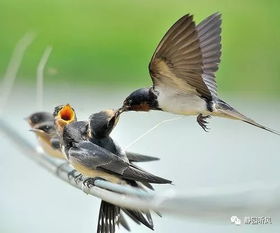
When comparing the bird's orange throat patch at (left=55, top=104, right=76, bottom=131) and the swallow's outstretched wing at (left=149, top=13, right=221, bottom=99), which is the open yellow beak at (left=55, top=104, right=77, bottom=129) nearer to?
the bird's orange throat patch at (left=55, top=104, right=76, bottom=131)

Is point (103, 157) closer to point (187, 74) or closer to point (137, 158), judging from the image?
point (137, 158)

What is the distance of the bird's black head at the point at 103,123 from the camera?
3.44ft

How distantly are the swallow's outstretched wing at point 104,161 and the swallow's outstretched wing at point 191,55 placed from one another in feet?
0.37


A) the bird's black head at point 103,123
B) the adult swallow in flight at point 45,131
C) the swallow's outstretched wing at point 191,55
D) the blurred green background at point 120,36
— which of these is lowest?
the bird's black head at point 103,123

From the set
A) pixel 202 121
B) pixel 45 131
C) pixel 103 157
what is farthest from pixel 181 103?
pixel 45 131

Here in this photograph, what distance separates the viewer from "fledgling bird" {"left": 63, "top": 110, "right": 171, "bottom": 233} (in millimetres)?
1066

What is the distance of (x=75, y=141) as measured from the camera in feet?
3.92

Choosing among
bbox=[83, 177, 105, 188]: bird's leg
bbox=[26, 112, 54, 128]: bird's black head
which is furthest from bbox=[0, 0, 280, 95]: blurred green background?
bbox=[83, 177, 105, 188]: bird's leg

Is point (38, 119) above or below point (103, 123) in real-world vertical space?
above

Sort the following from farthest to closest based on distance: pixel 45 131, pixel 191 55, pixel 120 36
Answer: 1. pixel 120 36
2. pixel 45 131
3. pixel 191 55

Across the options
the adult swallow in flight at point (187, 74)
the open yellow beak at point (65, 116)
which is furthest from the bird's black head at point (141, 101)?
the open yellow beak at point (65, 116)

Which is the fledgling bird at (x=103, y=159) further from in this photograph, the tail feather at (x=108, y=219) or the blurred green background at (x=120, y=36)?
the blurred green background at (x=120, y=36)

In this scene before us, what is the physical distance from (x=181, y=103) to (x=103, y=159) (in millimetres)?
168

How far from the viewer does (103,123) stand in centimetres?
106
